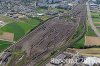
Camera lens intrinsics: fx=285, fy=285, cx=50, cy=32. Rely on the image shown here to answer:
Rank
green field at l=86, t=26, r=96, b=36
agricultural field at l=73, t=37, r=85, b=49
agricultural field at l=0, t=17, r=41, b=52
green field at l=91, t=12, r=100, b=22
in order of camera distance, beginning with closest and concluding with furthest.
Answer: agricultural field at l=0, t=17, r=41, b=52, agricultural field at l=73, t=37, r=85, b=49, green field at l=86, t=26, r=96, b=36, green field at l=91, t=12, r=100, b=22

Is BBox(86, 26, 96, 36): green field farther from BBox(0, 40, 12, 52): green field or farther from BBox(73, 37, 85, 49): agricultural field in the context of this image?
BBox(0, 40, 12, 52): green field

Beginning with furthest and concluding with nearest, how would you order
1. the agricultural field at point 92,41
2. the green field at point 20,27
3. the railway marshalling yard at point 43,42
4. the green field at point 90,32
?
the green field at point 90,32 → the green field at point 20,27 → the agricultural field at point 92,41 → the railway marshalling yard at point 43,42

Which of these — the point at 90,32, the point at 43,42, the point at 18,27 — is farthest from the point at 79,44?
the point at 18,27

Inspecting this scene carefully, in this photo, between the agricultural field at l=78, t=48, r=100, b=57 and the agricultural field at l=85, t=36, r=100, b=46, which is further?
the agricultural field at l=85, t=36, r=100, b=46

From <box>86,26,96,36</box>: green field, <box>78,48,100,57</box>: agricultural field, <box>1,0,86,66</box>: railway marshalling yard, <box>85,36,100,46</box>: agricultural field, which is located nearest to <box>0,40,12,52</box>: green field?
<box>1,0,86,66</box>: railway marshalling yard

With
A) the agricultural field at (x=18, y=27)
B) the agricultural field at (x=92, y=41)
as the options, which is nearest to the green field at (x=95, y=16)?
the agricultural field at (x=18, y=27)

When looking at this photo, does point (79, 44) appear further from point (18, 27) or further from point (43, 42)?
point (18, 27)

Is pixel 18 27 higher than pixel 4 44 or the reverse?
higher

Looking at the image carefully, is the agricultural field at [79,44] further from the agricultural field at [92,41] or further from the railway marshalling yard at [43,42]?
the railway marshalling yard at [43,42]

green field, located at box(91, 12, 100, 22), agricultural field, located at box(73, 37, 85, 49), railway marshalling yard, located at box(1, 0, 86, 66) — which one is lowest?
green field, located at box(91, 12, 100, 22)
